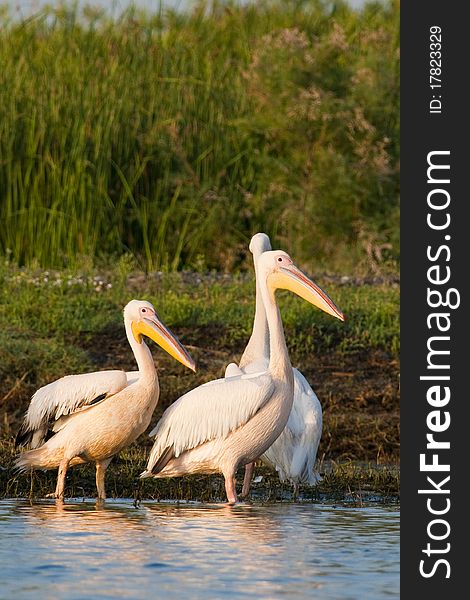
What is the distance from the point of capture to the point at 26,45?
14.9m

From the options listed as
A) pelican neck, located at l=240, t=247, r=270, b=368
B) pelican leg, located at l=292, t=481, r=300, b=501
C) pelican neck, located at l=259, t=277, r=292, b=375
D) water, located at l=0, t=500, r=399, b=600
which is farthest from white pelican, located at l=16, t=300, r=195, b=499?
pelican leg, located at l=292, t=481, r=300, b=501

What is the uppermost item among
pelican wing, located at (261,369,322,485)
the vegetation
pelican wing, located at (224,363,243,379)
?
the vegetation

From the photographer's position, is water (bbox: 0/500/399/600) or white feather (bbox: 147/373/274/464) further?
white feather (bbox: 147/373/274/464)

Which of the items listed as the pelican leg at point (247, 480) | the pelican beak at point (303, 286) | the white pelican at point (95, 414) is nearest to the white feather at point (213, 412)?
the white pelican at point (95, 414)

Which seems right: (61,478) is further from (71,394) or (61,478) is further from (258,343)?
(258,343)

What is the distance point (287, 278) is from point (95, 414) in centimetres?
122

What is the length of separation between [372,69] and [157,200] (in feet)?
7.90

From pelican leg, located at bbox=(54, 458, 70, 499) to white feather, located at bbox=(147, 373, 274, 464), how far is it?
45 centimetres

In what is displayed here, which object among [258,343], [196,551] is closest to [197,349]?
[258,343]

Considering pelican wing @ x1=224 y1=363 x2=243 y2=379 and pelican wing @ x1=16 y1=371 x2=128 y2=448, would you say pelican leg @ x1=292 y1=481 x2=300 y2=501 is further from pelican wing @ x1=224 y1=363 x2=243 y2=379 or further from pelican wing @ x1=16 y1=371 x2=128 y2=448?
pelican wing @ x1=16 y1=371 x2=128 y2=448

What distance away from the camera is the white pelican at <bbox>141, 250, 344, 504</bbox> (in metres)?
6.92

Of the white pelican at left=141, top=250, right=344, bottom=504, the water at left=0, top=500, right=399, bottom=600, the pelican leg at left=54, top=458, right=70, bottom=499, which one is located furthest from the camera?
the pelican leg at left=54, top=458, right=70, bottom=499

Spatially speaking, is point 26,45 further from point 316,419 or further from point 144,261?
point 316,419

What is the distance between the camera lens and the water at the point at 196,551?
532cm
